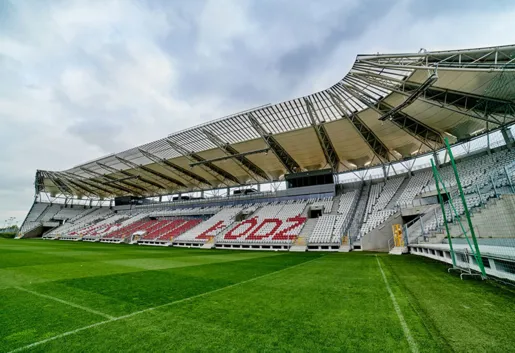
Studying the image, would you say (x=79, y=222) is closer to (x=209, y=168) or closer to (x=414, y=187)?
(x=209, y=168)

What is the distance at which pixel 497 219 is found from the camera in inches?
307

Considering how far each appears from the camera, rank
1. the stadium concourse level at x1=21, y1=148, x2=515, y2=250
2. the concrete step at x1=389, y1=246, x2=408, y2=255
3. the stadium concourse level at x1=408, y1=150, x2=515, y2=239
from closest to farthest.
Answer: the stadium concourse level at x1=408, y1=150, x2=515, y2=239, the concrete step at x1=389, y1=246, x2=408, y2=255, the stadium concourse level at x1=21, y1=148, x2=515, y2=250

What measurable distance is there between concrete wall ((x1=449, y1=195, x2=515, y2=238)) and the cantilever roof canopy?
8.62 metres

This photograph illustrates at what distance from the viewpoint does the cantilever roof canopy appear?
14.4 m

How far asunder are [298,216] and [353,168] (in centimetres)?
1038

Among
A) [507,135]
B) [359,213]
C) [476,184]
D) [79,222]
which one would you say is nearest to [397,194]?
[359,213]

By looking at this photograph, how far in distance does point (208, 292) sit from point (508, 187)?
1181cm

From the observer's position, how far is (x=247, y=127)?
2392cm

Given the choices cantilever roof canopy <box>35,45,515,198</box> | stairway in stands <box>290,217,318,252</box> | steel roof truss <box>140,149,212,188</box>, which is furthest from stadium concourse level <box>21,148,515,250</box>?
steel roof truss <box>140,149,212,188</box>

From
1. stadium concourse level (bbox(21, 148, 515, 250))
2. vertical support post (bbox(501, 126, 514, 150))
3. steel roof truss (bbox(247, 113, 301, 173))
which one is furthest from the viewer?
steel roof truss (bbox(247, 113, 301, 173))

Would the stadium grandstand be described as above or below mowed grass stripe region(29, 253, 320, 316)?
above

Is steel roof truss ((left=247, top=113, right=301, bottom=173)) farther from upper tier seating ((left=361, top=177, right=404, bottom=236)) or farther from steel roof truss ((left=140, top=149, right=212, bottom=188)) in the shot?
steel roof truss ((left=140, top=149, right=212, bottom=188))

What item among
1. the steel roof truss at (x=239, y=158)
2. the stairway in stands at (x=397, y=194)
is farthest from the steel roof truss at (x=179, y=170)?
the stairway in stands at (x=397, y=194)

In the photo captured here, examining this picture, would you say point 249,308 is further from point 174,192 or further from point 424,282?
point 174,192
